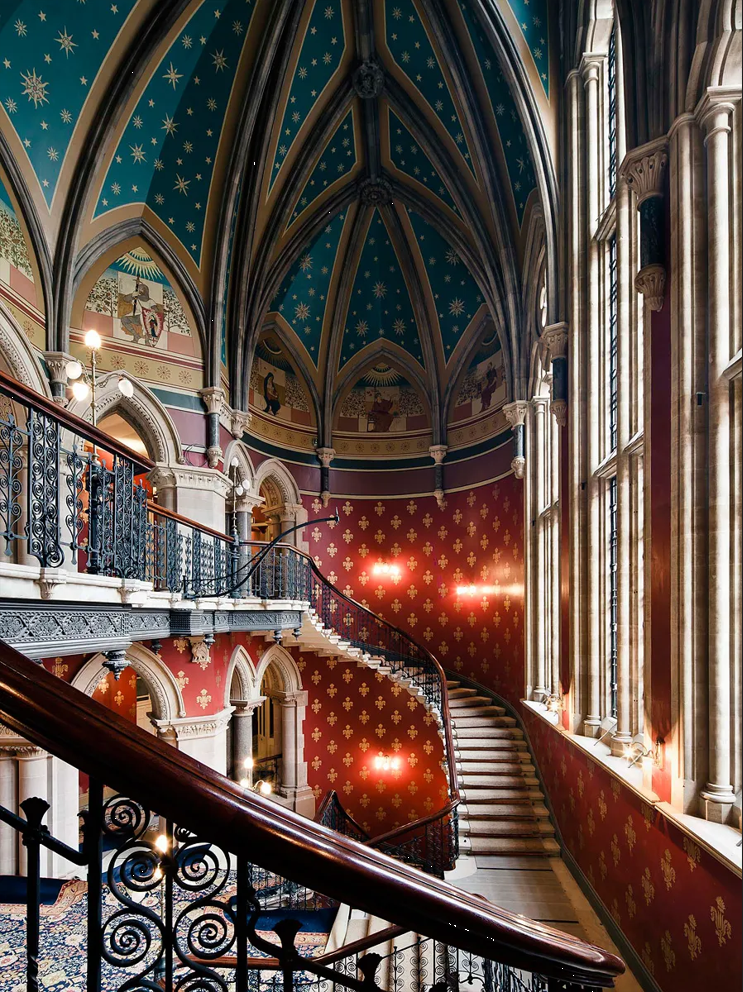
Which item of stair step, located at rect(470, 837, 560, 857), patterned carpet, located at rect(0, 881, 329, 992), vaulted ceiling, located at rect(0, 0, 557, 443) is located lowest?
stair step, located at rect(470, 837, 560, 857)

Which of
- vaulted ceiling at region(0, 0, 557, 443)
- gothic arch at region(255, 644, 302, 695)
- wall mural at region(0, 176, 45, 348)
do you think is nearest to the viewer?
wall mural at region(0, 176, 45, 348)

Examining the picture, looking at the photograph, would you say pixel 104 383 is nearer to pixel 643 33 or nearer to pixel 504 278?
pixel 504 278

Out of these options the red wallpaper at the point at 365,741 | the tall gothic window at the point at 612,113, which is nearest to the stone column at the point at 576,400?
the tall gothic window at the point at 612,113

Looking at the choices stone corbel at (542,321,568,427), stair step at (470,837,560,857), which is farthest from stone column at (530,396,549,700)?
stone corbel at (542,321,568,427)

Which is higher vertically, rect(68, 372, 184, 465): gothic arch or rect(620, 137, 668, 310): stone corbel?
rect(620, 137, 668, 310): stone corbel

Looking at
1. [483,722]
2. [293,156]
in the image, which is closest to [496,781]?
[483,722]

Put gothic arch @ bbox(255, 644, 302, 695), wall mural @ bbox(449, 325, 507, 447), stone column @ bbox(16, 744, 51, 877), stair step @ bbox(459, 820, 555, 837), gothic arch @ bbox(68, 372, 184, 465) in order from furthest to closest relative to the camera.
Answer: gothic arch @ bbox(255, 644, 302, 695)
wall mural @ bbox(449, 325, 507, 447)
gothic arch @ bbox(68, 372, 184, 465)
stair step @ bbox(459, 820, 555, 837)
stone column @ bbox(16, 744, 51, 877)

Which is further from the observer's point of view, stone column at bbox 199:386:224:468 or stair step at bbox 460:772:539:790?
stone column at bbox 199:386:224:468

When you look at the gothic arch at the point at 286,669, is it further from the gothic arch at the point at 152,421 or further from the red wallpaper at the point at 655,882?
the red wallpaper at the point at 655,882

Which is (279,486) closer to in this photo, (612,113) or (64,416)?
(612,113)

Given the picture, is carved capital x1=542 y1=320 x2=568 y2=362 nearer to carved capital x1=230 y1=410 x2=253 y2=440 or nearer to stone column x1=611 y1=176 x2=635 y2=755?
stone column x1=611 y1=176 x2=635 y2=755

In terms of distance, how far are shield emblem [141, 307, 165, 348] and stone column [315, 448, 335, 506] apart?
16.7 ft

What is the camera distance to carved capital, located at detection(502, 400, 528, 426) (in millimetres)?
11539

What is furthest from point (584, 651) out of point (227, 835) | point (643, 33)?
point (227, 835)
